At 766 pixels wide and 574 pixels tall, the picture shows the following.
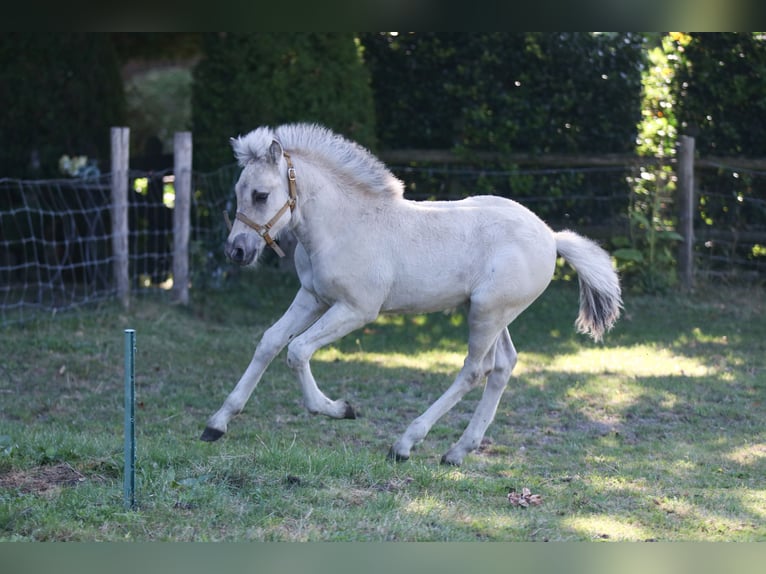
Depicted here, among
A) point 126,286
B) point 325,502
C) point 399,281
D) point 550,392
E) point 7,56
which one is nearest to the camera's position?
point 325,502

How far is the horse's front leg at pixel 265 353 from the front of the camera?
5945 mm

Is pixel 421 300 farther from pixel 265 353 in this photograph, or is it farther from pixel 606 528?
pixel 606 528

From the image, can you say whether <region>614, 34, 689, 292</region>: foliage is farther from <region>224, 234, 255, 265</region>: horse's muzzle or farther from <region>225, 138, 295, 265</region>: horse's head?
<region>224, 234, 255, 265</region>: horse's muzzle

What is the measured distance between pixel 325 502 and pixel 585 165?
27.2 ft

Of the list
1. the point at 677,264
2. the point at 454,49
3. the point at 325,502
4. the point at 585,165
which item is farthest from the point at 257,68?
the point at 325,502

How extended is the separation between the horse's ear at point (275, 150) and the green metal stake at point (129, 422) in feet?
5.33

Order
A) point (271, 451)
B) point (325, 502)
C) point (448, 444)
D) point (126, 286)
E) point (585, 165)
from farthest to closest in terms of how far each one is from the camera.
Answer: point (585, 165), point (126, 286), point (448, 444), point (271, 451), point (325, 502)

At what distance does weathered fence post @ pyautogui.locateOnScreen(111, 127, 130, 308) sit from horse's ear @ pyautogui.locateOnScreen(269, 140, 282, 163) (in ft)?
15.2

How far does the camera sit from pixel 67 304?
34.2 ft

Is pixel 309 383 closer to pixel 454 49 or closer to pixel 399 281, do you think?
pixel 399 281

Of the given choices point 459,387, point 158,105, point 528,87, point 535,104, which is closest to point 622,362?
point 459,387

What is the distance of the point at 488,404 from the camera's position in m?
6.20

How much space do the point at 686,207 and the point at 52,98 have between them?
7383 millimetres

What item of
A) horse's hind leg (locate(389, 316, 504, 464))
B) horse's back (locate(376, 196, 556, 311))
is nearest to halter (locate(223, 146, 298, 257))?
horse's back (locate(376, 196, 556, 311))
